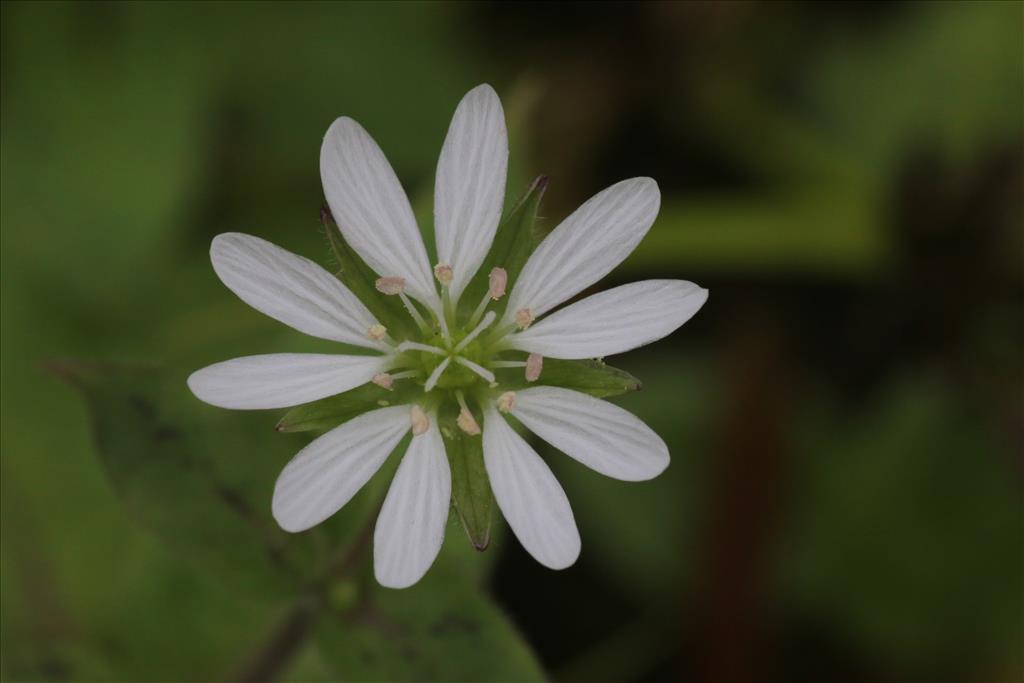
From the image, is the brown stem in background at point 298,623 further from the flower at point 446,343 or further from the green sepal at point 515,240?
the green sepal at point 515,240

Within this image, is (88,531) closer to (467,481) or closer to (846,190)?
(467,481)

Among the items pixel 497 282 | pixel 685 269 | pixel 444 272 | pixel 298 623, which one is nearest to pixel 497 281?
pixel 497 282

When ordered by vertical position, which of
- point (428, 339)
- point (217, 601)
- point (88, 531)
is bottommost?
point (217, 601)

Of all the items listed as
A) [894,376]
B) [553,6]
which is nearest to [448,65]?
[553,6]

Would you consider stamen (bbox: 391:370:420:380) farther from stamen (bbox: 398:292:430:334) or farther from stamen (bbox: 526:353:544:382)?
stamen (bbox: 526:353:544:382)

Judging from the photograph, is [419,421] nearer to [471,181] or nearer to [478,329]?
[478,329]

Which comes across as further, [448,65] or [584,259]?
[448,65]

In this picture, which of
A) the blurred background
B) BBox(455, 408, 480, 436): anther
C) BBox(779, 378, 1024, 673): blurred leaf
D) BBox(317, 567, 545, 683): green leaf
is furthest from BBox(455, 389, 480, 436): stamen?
BBox(779, 378, 1024, 673): blurred leaf
